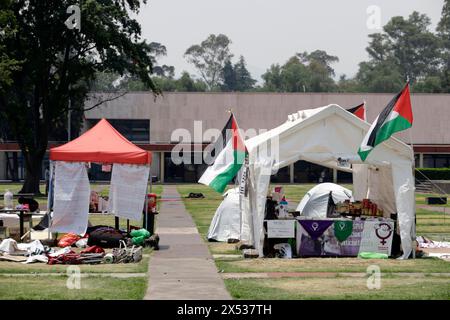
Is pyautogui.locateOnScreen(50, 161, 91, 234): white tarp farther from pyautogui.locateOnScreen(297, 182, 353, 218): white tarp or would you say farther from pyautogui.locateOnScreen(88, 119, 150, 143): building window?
pyautogui.locateOnScreen(88, 119, 150, 143): building window

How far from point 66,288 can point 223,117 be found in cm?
6429

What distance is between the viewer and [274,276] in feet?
54.4

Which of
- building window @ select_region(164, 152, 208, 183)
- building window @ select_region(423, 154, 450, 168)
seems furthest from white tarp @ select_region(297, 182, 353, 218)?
building window @ select_region(423, 154, 450, 168)

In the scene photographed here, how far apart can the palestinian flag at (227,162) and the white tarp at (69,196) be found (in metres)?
3.03

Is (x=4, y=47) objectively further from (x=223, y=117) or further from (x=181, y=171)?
(x=181, y=171)

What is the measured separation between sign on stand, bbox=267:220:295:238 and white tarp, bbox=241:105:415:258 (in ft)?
0.75

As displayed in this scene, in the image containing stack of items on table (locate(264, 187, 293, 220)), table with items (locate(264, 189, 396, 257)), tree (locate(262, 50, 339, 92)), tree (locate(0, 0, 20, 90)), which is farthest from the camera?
tree (locate(262, 50, 339, 92))

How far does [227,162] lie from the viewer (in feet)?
70.1

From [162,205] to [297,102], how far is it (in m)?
39.8

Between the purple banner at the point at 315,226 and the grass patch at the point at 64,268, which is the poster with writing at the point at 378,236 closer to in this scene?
the purple banner at the point at 315,226

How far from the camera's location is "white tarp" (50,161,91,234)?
21.4 metres
